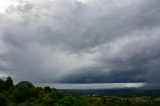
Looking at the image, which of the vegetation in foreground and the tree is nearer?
the vegetation in foreground

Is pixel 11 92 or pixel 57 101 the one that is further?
pixel 11 92

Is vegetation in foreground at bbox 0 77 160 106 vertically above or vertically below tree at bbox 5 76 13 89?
below

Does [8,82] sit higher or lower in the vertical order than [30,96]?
higher

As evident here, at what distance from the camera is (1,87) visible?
18350cm

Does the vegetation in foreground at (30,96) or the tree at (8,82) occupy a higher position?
the tree at (8,82)

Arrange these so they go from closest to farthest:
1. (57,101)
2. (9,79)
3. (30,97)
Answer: (57,101), (30,97), (9,79)

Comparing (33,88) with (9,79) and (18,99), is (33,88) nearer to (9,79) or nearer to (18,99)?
(18,99)

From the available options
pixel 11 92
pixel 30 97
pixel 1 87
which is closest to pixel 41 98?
pixel 30 97

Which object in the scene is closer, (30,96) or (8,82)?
(30,96)

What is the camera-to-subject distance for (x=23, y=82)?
184m

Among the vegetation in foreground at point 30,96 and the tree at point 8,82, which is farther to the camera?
the tree at point 8,82

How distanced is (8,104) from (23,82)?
3425 centimetres

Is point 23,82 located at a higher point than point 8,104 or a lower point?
higher

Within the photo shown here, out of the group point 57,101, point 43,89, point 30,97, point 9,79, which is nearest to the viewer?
point 57,101
